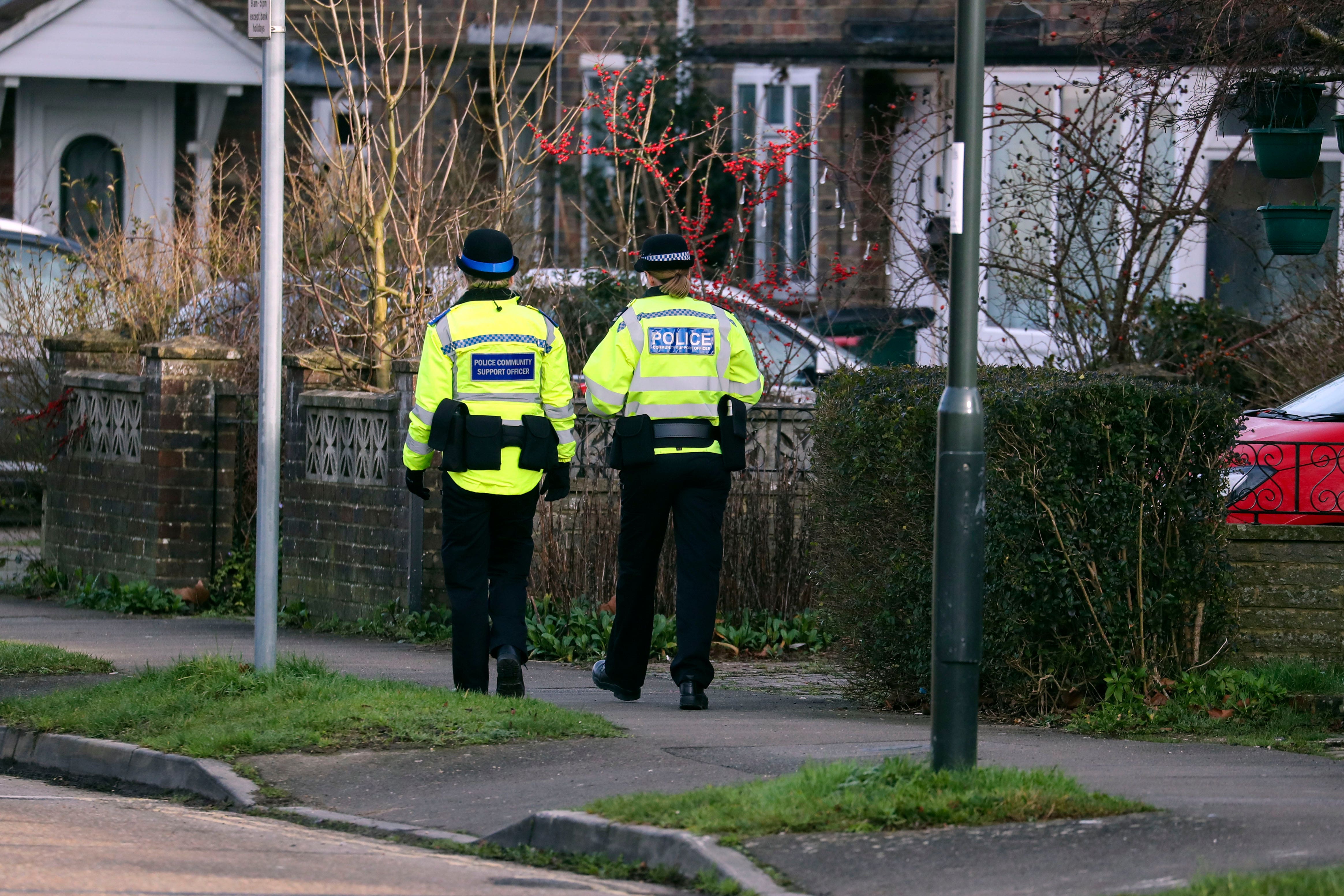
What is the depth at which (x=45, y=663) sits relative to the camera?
9.71 metres

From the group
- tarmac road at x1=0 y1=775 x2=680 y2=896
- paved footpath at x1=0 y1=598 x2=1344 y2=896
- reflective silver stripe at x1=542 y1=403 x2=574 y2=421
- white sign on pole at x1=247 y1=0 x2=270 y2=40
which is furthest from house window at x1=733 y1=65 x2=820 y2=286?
tarmac road at x1=0 y1=775 x2=680 y2=896

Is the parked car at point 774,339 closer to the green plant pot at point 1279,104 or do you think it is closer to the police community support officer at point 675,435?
the green plant pot at point 1279,104

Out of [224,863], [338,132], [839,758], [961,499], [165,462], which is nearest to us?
[224,863]

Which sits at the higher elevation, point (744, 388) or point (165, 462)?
point (744, 388)

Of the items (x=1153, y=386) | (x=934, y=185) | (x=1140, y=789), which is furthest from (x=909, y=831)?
(x=934, y=185)

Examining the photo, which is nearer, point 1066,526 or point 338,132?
point 1066,526

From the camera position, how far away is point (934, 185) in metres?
19.2

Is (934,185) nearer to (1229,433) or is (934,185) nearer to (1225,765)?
(1229,433)

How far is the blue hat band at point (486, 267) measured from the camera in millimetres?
8273

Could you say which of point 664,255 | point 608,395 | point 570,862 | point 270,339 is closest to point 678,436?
point 608,395

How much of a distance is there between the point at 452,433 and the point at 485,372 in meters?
0.30

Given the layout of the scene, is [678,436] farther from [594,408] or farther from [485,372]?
[485,372]

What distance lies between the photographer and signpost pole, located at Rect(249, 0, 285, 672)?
328 inches

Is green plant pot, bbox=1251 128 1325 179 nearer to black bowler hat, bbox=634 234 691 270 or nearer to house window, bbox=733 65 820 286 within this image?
black bowler hat, bbox=634 234 691 270
